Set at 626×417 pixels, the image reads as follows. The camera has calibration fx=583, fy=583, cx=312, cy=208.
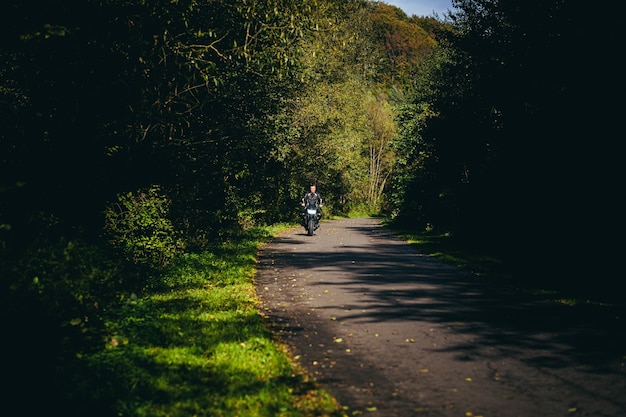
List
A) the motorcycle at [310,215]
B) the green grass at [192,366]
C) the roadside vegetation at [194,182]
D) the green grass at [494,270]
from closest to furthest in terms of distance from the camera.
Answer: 1. the green grass at [192,366]
2. the roadside vegetation at [194,182]
3. the green grass at [494,270]
4. the motorcycle at [310,215]

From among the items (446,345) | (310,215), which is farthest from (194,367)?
(310,215)

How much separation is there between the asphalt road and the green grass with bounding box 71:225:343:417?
38 cm

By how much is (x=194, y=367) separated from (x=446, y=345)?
126 inches

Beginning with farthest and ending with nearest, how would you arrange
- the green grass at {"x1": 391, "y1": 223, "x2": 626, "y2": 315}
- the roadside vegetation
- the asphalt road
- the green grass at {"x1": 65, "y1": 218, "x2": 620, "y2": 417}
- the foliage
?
the foliage, the green grass at {"x1": 391, "y1": 223, "x2": 626, "y2": 315}, the roadside vegetation, the asphalt road, the green grass at {"x1": 65, "y1": 218, "x2": 620, "y2": 417}

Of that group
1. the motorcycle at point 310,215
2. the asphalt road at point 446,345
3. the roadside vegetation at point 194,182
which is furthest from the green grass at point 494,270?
the motorcycle at point 310,215

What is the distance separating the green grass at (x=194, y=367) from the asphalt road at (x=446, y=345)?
1.24 feet

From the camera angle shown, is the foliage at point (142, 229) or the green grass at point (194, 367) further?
the foliage at point (142, 229)

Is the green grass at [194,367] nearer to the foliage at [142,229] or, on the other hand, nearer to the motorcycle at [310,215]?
the foliage at [142,229]

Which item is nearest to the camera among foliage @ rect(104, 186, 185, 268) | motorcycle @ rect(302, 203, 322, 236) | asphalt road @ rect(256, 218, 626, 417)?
asphalt road @ rect(256, 218, 626, 417)

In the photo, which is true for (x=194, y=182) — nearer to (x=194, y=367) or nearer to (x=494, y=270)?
(x=494, y=270)

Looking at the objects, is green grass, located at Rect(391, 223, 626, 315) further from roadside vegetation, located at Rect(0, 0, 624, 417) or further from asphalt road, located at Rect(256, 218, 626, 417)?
asphalt road, located at Rect(256, 218, 626, 417)

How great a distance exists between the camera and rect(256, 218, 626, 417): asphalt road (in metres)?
5.51

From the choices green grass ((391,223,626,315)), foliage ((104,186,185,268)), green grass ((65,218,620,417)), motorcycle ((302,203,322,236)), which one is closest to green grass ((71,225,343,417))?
green grass ((65,218,620,417))

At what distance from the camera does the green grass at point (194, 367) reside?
5.28 meters
